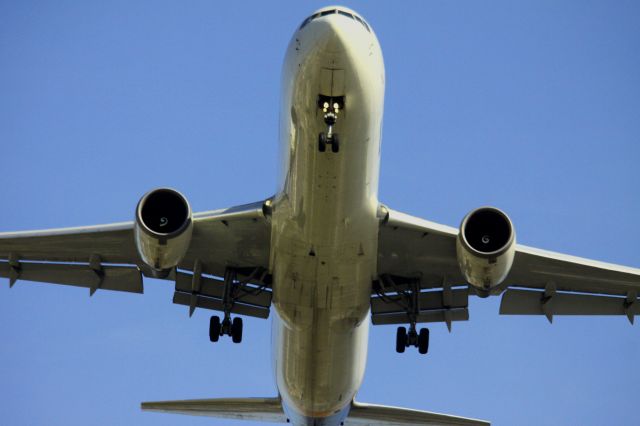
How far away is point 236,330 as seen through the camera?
2314cm

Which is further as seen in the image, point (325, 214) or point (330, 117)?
point (325, 214)

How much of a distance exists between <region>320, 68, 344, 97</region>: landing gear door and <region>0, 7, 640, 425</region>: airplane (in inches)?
1.0

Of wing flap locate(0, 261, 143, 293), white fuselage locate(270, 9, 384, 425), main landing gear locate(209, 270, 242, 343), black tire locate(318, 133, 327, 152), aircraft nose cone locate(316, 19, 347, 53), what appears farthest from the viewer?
wing flap locate(0, 261, 143, 293)

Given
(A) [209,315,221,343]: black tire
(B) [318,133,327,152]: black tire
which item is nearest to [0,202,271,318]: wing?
(A) [209,315,221,343]: black tire

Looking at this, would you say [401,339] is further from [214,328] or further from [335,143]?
[335,143]

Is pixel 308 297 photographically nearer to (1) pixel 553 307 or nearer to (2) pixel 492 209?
(2) pixel 492 209

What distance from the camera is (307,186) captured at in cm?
1806

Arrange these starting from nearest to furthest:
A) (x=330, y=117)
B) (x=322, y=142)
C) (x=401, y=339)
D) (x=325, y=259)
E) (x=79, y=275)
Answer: (x=330, y=117), (x=322, y=142), (x=325, y=259), (x=401, y=339), (x=79, y=275)

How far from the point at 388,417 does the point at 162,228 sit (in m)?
8.49

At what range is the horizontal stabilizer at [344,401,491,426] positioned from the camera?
23969 mm

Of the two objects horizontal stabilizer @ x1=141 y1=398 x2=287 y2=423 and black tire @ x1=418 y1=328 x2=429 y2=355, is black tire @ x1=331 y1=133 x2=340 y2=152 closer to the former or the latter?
black tire @ x1=418 y1=328 x2=429 y2=355

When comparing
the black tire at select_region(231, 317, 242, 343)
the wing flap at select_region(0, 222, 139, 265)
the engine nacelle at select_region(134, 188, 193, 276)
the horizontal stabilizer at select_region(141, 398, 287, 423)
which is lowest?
the horizontal stabilizer at select_region(141, 398, 287, 423)

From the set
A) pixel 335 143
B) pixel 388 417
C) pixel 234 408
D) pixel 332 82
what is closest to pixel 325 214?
pixel 335 143

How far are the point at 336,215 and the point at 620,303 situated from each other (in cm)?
864
